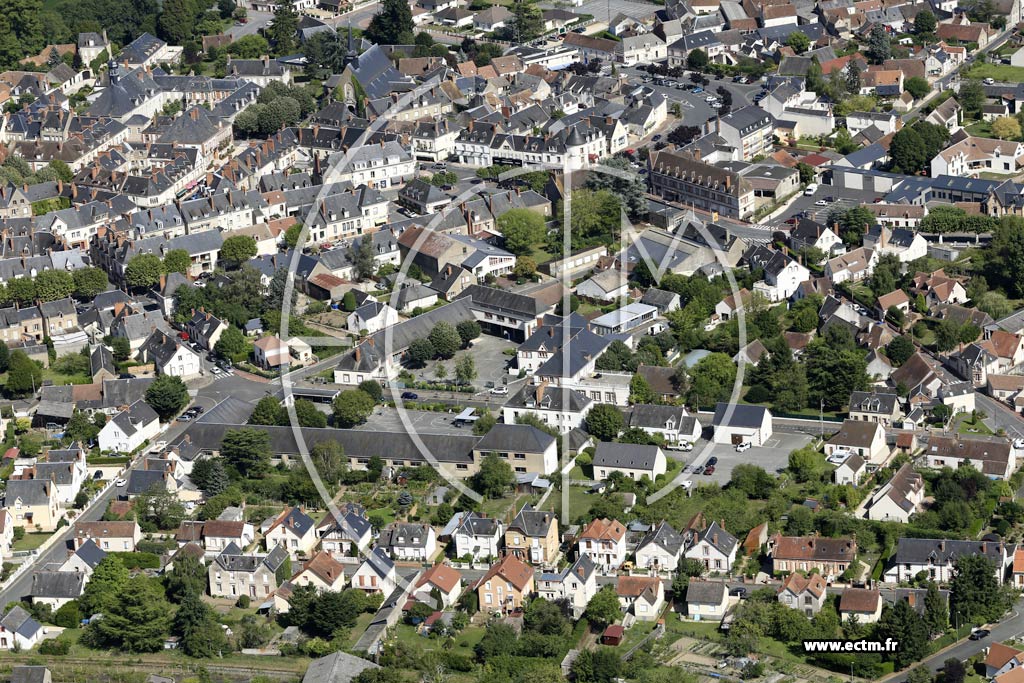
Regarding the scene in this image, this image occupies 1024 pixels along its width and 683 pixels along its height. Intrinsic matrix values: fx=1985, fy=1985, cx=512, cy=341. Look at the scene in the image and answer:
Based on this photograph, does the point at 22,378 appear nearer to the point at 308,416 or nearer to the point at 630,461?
the point at 308,416

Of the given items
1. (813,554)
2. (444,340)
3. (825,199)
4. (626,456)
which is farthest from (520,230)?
(813,554)

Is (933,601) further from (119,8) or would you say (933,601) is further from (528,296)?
(119,8)

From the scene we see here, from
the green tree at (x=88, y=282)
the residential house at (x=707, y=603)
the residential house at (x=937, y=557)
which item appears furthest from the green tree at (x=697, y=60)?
the residential house at (x=707, y=603)

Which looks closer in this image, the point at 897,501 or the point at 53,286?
the point at 897,501

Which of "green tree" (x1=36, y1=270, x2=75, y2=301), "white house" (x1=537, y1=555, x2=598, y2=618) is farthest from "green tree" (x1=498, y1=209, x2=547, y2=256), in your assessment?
"white house" (x1=537, y1=555, x2=598, y2=618)

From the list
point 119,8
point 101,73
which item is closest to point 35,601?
point 101,73

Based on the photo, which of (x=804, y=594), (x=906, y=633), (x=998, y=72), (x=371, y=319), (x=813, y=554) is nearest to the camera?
(x=906, y=633)

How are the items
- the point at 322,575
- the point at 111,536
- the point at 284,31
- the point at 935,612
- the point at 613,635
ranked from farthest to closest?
the point at 284,31 → the point at 111,536 → the point at 322,575 → the point at 613,635 → the point at 935,612
